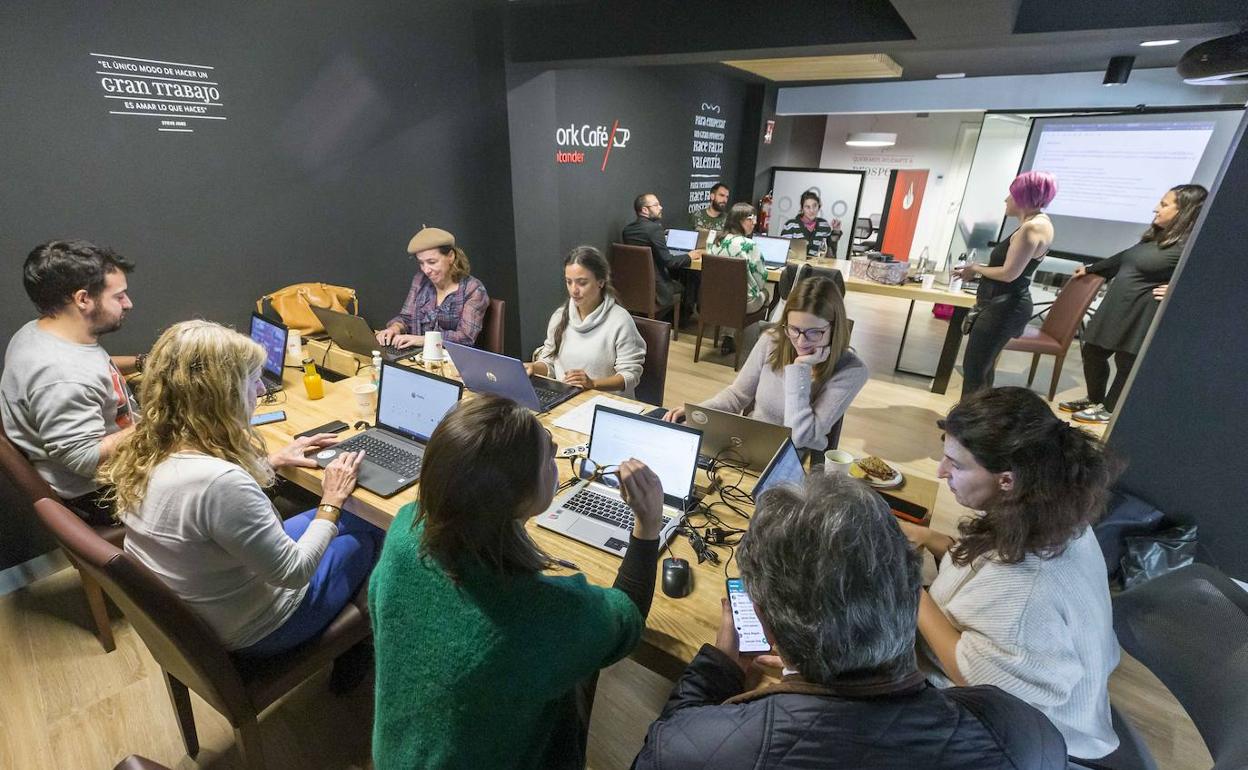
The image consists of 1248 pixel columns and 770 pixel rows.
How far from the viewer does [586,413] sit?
2.01 m

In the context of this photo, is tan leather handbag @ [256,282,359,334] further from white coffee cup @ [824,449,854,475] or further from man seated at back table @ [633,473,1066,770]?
man seated at back table @ [633,473,1066,770]

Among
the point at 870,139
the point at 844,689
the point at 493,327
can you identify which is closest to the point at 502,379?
the point at 493,327

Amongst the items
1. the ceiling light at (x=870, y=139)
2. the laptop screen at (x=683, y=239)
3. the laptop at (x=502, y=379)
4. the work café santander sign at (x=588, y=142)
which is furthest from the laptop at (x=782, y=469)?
the ceiling light at (x=870, y=139)

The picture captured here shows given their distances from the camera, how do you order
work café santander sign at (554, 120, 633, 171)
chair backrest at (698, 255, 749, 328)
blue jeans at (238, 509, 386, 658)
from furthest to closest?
1. work café santander sign at (554, 120, 633, 171)
2. chair backrest at (698, 255, 749, 328)
3. blue jeans at (238, 509, 386, 658)

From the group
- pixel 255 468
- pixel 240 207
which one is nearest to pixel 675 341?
pixel 240 207

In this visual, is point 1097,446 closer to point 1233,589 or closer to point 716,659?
point 1233,589

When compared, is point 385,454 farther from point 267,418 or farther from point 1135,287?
point 1135,287

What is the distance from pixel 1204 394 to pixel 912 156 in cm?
761

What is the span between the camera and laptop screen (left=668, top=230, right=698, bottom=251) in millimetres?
5883

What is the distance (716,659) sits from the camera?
3.16 feet

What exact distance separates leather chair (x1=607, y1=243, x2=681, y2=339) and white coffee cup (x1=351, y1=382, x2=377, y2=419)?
2916 mm

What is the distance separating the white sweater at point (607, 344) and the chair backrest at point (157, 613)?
159 cm

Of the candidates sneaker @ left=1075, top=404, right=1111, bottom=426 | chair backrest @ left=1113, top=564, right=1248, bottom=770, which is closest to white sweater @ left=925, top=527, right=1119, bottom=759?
chair backrest @ left=1113, top=564, right=1248, bottom=770

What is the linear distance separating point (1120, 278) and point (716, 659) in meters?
3.97
